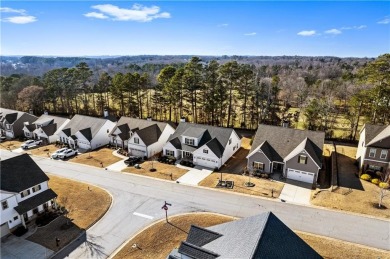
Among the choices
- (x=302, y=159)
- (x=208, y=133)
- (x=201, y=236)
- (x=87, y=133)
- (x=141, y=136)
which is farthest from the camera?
(x=87, y=133)

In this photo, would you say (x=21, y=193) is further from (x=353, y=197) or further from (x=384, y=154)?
(x=384, y=154)

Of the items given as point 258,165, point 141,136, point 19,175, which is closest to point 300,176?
point 258,165

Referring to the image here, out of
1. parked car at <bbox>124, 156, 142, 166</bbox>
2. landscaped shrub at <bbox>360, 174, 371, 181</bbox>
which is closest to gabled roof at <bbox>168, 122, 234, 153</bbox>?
parked car at <bbox>124, 156, 142, 166</bbox>

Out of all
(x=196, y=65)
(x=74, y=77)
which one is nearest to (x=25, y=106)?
(x=74, y=77)

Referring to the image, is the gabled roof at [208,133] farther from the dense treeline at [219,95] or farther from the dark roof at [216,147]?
the dense treeline at [219,95]

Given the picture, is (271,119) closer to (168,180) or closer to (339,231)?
(168,180)

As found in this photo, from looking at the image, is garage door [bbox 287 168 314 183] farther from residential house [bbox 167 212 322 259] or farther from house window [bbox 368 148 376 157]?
residential house [bbox 167 212 322 259]

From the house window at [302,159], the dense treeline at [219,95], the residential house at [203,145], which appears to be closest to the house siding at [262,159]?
the house window at [302,159]
